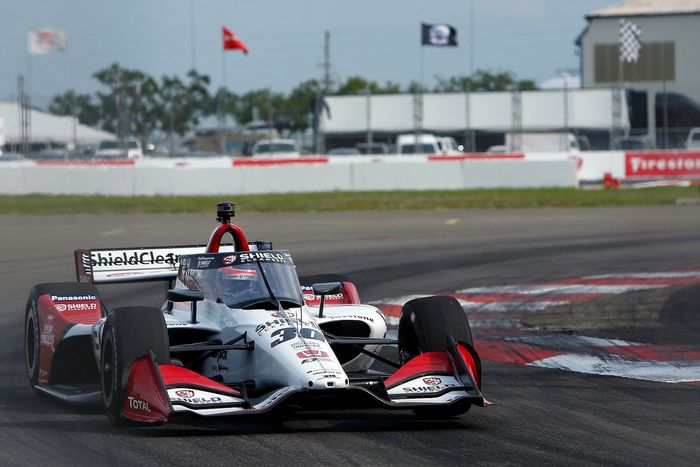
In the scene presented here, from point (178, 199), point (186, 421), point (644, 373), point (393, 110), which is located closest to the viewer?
point (186, 421)

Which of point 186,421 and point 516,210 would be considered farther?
point 516,210

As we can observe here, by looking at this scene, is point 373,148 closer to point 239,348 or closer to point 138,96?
point 138,96

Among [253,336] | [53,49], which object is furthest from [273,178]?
[253,336]

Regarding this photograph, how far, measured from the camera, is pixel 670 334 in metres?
11.3

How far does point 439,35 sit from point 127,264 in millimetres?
41901

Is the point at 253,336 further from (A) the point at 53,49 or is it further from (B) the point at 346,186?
(A) the point at 53,49

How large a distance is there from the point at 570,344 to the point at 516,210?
17.0 m

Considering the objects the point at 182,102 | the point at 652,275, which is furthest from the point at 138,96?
the point at 652,275

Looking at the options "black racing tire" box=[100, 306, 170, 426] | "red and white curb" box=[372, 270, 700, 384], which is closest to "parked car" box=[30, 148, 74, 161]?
"red and white curb" box=[372, 270, 700, 384]

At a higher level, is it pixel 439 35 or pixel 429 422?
pixel 439 35

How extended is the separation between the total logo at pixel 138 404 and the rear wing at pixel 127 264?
315 centimetres

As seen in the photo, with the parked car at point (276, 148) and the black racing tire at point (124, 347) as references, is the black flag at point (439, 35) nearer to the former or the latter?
the parked car at point (276, 148)

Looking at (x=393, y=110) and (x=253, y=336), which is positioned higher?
(x=393, y=110)

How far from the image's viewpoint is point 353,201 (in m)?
30.2
